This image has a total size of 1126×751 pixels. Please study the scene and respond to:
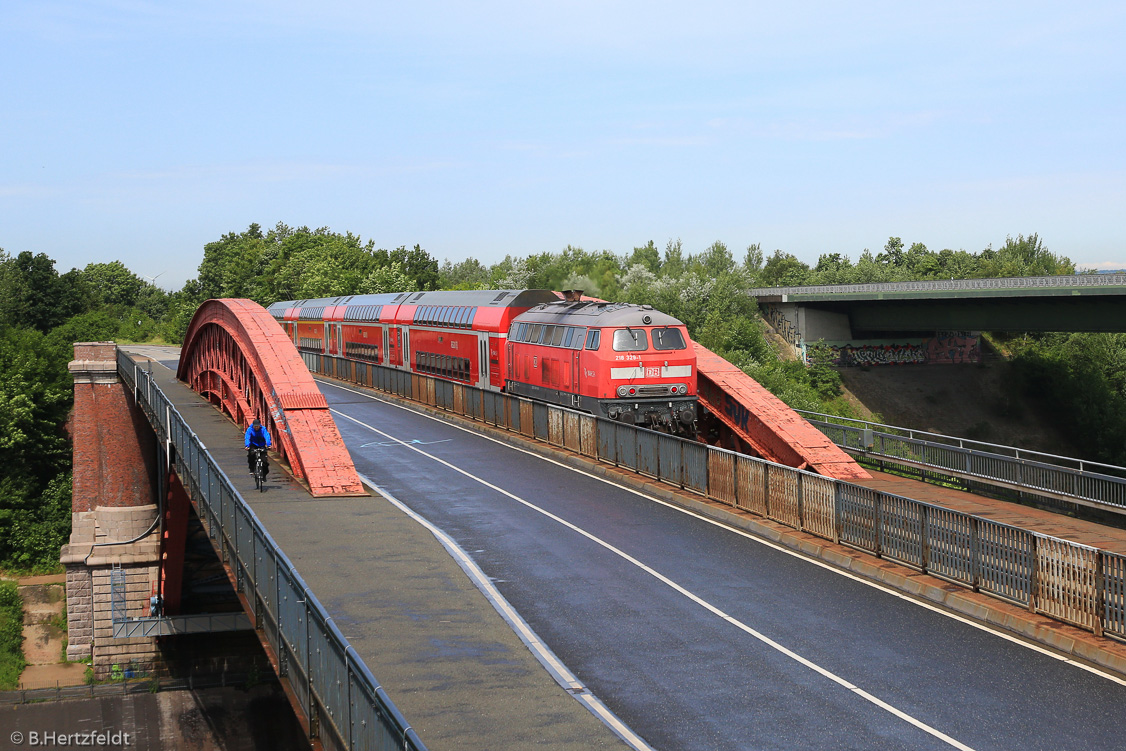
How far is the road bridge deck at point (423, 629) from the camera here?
1052cm

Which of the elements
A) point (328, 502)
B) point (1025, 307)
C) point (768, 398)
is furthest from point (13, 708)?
point (1025, 307)

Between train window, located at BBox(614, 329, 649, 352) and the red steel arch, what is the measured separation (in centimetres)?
907

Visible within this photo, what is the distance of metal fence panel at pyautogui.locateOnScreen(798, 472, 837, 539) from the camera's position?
736 inches

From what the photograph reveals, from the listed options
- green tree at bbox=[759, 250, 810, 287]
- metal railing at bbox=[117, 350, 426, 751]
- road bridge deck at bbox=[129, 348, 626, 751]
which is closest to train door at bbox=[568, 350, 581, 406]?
road bridge deck at bbox=[129, 348, 626, 751]

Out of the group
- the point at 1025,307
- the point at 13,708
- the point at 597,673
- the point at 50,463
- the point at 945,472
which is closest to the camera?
the point at 597,673

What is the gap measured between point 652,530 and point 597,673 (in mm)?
7982

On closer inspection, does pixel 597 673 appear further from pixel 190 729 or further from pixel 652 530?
pixel 190 729

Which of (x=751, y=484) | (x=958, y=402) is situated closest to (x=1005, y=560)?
(x=751, y=484)

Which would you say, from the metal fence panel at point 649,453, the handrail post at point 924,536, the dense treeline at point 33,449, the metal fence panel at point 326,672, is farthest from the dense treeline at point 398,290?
the metal fence panel at point 326,672

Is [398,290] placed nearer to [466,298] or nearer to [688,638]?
[466,298]

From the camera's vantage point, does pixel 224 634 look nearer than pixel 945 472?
No

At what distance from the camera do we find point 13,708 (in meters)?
43.2

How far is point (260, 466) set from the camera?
2209 centimetres

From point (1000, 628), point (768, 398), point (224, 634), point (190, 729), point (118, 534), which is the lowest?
point (190, 729)
